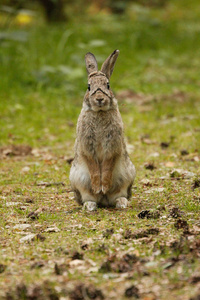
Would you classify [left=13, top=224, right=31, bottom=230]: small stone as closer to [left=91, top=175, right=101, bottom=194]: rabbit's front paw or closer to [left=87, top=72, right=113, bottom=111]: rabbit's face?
[left=91, top=175, right=101, bottom=194]: rabbit's front paw

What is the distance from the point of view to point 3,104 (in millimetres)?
10172

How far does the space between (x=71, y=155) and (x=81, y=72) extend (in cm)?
338

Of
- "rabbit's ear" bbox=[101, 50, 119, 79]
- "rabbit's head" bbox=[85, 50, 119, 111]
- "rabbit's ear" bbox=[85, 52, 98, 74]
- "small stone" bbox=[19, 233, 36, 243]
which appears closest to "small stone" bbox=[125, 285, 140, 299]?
"small stone" bbox=[19, 233, 36, 243]

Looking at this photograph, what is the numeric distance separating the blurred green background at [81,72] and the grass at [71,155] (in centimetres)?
3

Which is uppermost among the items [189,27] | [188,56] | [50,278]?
[189,27]

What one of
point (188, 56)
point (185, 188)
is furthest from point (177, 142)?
point (188, 56)

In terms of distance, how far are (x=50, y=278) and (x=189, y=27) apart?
47.2ft

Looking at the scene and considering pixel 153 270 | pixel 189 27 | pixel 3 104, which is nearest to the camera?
pixel 153 270

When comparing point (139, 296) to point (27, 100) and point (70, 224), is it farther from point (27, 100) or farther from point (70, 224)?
point (27, 100)

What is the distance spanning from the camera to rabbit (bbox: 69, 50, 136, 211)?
5.08 metres

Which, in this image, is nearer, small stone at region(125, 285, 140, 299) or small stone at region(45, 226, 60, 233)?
small stone at region(125, 285, 140, 299)

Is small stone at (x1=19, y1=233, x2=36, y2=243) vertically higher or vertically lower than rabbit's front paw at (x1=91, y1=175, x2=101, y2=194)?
lower

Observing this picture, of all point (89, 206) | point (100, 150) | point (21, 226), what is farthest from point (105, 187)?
point (21, 226)

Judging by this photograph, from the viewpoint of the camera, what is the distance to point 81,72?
1087 centimetres
